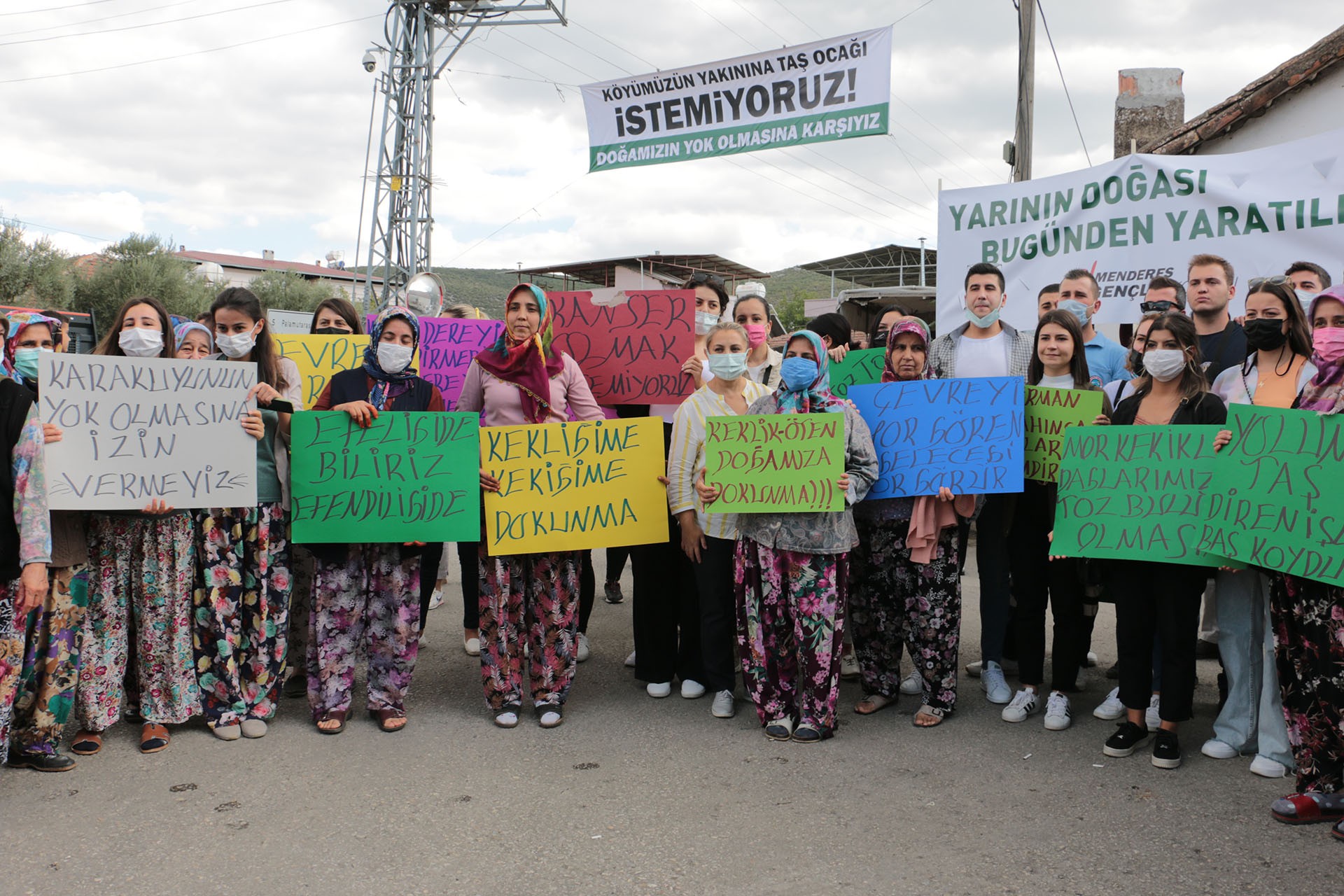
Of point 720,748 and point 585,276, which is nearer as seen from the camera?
point 720,748

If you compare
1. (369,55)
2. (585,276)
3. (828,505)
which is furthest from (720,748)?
(585,276)

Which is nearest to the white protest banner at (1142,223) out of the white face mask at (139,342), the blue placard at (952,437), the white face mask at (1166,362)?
the blue placard at (952,437)

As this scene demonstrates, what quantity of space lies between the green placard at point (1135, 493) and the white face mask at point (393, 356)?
317 cm

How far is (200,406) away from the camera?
4457 millimetres

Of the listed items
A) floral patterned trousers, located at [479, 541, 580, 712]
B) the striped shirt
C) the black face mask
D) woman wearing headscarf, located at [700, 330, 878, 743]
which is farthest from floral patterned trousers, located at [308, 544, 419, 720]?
the black face mask

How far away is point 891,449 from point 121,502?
3.53 m

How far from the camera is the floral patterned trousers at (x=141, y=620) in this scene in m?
4.39

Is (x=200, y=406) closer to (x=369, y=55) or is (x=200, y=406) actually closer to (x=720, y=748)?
(x=720, y=748)

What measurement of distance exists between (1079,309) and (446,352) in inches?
154

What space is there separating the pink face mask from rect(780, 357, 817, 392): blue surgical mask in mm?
1989

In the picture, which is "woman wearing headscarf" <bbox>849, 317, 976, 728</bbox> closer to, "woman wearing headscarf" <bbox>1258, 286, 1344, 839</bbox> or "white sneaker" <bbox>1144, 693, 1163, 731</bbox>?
"white sneaker" <bbox>1144, 693, 1163, 731</bbox>

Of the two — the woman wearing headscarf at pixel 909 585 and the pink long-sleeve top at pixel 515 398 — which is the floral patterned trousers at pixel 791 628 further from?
the pink long-sleeve top at pixel 515 398

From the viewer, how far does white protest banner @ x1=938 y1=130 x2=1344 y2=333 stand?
6312mm

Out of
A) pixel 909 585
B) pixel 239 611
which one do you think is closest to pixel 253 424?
pixel 239 611
